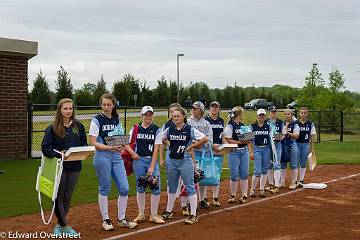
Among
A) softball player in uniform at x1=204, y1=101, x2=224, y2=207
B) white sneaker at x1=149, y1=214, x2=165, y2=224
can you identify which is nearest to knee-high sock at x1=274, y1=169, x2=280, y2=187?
softball player in uniform at x1=204, y1=101, x2=224, y2=207

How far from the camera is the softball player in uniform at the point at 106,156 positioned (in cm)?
701

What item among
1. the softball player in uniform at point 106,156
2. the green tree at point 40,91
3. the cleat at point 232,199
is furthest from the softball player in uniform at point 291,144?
the green tree at point 40,91

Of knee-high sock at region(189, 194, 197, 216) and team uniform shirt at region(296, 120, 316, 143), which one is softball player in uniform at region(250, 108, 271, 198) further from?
knee-high sock at region(189, 194, 197, 216)

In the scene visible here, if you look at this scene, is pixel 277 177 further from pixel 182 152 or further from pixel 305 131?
pixel 182 152

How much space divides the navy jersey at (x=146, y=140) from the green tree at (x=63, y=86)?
31497 mm

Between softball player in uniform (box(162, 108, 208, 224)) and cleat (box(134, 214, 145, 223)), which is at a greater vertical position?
softball player in uniform (box(162, 108, 208, 224))

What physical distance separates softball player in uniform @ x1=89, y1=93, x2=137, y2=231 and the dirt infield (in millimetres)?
497

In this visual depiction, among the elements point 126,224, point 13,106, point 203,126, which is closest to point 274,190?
point 203,126

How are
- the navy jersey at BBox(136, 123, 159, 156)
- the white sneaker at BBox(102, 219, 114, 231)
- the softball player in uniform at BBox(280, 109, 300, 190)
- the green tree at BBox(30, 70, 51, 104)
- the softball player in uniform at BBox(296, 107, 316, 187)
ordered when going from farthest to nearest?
the green tree at BBox(30, 70, 51, 104) < the softball player in uniform at BBox(296, 107, 316, 187) < the softball player in uniform at BBox(280, 109, 300, 190) < the navy jersey at BBox(136, 123, 159, 156) < the white sneaker at BBox(102, 219, 114, 231)

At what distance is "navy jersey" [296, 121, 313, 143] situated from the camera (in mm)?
11680

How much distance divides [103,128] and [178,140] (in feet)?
4.23

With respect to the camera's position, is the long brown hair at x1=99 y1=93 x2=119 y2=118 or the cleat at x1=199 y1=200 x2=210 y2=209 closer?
the long brown hair at x1=99 y1=93 x2=119 y2=118

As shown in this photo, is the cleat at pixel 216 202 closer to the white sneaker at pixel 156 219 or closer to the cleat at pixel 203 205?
the cleat at pixel 203 205

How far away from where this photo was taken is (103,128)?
710 centimetres
